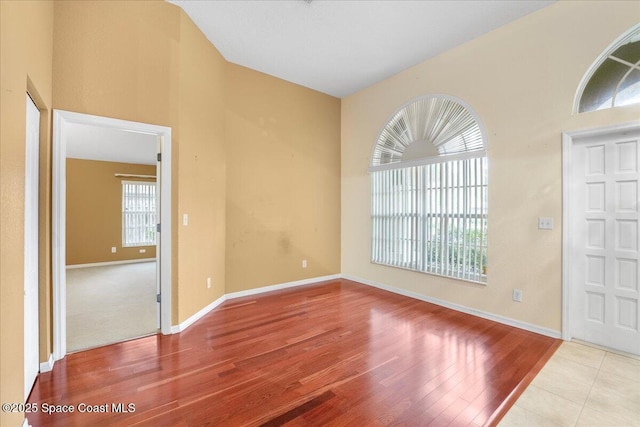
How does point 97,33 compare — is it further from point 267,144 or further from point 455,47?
point 455,47

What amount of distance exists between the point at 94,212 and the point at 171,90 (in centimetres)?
614

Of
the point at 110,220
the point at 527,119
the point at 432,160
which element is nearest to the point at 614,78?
the point at 527,119

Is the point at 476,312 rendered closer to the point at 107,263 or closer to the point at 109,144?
the point at 109,144

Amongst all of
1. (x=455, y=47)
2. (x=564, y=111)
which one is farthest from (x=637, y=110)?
(x=455, y=47)

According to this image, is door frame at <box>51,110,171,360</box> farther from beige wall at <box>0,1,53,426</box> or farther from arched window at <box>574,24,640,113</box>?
arched window at <box>574,24,640,113</box>

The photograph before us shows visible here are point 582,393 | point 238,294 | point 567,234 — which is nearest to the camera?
point 582,393

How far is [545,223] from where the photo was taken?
2816 millimetres

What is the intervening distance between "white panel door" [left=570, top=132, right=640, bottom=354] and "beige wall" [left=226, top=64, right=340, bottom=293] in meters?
3.32

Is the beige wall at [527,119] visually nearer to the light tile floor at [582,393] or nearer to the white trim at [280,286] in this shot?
the light tile floor at [582,393]

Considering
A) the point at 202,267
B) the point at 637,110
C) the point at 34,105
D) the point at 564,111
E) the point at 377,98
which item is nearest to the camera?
the point at 34,105

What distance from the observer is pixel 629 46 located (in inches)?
94.6

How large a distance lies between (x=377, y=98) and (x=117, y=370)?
4.67 metres

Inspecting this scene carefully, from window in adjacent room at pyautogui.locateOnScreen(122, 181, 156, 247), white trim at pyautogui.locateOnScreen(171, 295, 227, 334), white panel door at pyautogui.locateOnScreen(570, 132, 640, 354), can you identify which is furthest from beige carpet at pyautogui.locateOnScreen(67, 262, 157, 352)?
white panel door at pyautogui.locateOnScreen(570, 132, 640, 354)

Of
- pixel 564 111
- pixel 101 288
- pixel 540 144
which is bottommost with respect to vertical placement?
pixel 101 288
